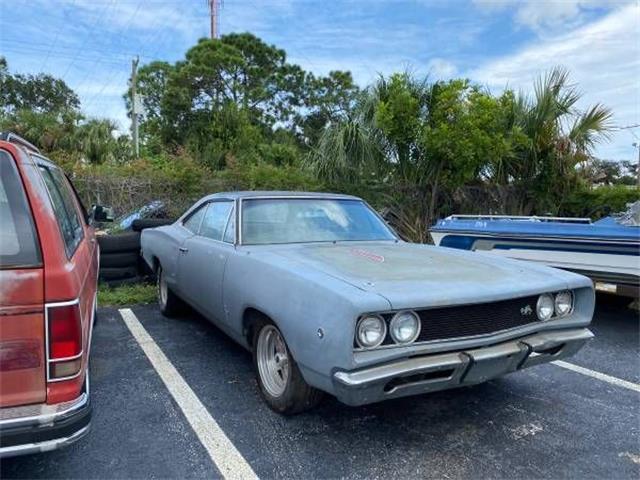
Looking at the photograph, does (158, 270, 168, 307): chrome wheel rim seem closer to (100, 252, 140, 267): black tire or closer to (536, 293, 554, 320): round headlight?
(100, 252, 140, 267): black tire

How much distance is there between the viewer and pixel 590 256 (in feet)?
18.4

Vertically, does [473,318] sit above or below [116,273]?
above

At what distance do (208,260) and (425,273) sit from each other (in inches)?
73.6

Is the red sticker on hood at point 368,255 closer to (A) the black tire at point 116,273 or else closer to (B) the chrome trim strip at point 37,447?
(B) the chrome trim strip at point 37,447

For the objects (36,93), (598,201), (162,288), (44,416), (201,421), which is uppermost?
(36,93)

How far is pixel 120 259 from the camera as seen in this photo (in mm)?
6957

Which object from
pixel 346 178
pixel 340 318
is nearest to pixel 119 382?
pixel 340 318

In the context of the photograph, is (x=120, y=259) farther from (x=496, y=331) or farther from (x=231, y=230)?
(x=496, y=331)

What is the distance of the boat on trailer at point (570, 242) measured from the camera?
5.27m

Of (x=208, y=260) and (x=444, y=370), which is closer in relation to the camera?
(x=444, y=370)

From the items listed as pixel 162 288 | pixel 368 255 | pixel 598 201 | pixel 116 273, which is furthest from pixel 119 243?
pixel 598 201

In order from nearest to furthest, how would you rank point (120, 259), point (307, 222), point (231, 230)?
point (231, 230) < point (307, 222) < point (120, 259)

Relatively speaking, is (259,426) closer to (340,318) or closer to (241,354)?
(340,318)

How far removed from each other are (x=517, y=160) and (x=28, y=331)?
10724 mm
